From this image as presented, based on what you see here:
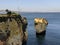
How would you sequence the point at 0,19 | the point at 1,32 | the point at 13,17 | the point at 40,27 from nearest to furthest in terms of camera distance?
1. the point at 1,32
2. the point at 0,19
3. the point at 13,17
4. the point at 40,27

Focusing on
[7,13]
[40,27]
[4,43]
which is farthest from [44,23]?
[4,43]

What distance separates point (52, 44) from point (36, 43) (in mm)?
5789

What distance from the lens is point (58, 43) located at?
6594 centimetres

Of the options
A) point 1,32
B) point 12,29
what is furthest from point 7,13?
point 1,32

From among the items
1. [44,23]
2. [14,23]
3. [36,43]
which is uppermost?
[14,23]

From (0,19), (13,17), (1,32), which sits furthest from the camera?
(13,17)

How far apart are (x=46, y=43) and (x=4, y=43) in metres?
30.8

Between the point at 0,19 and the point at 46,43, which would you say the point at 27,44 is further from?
the point at 0,19

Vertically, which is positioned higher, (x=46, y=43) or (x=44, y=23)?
(x=44, y=23)

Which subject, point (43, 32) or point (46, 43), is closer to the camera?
point (46, 43)

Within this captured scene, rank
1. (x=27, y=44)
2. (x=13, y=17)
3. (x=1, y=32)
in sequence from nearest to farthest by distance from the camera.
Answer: (x=1, y=32) < (x=13, y=17) < (x=27, y=44)

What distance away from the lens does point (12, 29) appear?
4053 centimetres

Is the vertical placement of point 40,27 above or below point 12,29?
below

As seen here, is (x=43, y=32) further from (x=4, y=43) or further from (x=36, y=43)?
(x=4, y=43)
